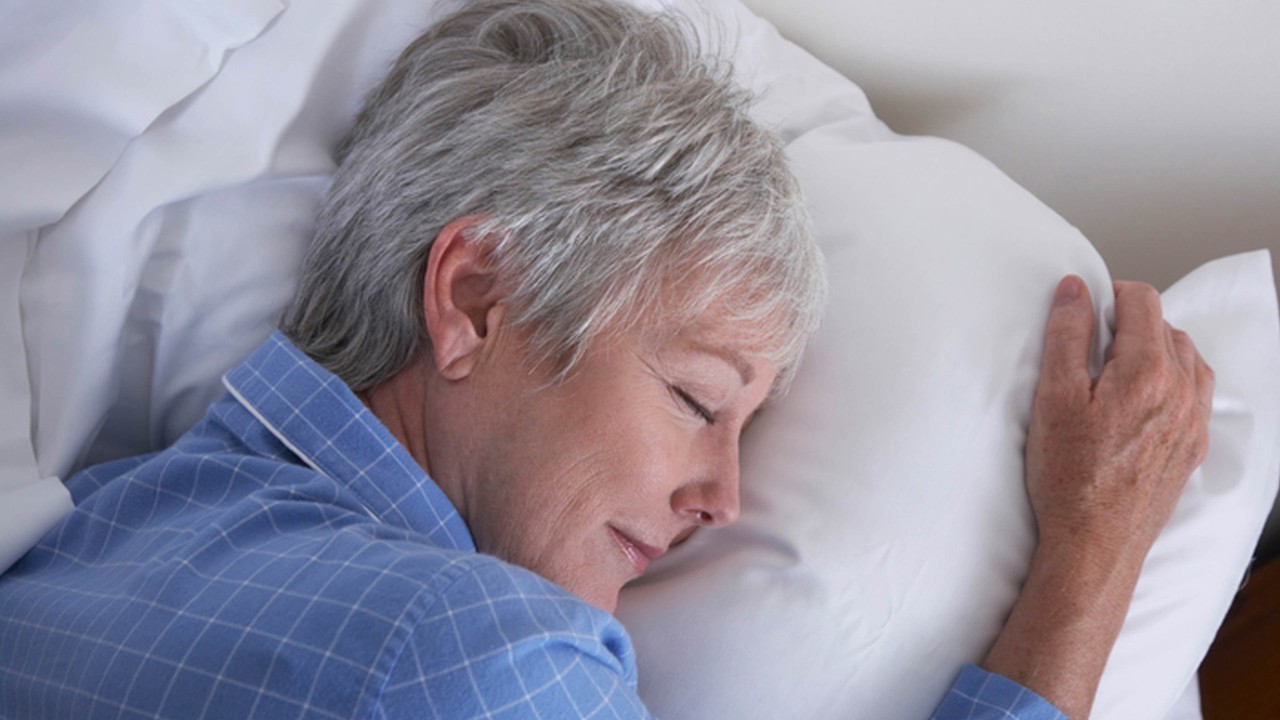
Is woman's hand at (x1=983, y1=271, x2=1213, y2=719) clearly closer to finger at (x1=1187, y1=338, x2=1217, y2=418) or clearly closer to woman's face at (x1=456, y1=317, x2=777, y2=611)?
finger at (x1=1187, y1=338, x2=1217, y2=418)

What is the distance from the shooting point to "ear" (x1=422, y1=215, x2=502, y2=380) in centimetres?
93

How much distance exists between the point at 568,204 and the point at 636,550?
31 cm

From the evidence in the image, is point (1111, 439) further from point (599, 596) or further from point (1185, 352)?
point (599, 596)

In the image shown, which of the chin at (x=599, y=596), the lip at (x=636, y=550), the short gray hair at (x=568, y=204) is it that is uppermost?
the short gray hair at (x=568, y=204)

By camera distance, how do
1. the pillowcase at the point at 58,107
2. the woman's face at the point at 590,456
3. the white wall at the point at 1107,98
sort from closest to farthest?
the woman's face at the point at 590,456 < the pillowcase at the point at 58,107 < the white wall at the point at 1107,98

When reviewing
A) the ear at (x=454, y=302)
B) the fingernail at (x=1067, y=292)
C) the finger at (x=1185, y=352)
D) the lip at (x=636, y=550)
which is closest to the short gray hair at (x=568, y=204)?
the ear at (x=454, y=302)

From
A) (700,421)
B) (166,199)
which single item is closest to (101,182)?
(166,199)

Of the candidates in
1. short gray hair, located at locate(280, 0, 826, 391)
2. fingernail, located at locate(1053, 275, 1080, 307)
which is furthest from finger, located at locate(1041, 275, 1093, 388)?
short gray hair, located at locate(280, 0, 826, 391)

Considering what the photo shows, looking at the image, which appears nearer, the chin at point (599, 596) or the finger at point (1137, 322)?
the chin at point (599, 596)

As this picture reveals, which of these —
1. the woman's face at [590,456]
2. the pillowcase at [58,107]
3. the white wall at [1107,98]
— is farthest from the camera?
the white wall at [1107,98]

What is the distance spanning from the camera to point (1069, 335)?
1.09 metres

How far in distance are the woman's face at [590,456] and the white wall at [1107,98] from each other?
75 cm

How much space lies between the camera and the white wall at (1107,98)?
→ 139 cm

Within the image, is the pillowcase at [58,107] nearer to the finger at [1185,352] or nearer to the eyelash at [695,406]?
the eyelash at [695,406]
